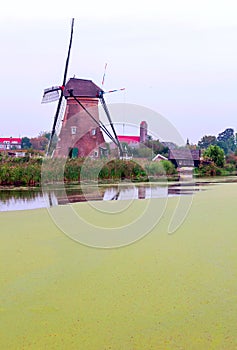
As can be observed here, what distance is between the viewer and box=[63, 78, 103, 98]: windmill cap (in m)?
16.8

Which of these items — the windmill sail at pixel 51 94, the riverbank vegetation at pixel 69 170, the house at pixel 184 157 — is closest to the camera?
the riverbank vegetation at pixel 69 170

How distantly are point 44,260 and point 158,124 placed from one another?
21.5 feet

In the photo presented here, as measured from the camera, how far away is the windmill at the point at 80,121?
54.0 ft

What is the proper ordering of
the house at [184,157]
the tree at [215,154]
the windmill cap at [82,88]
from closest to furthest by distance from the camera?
the windmill cap at [82,88]
the house at [184,157]
the tree at [215,154]

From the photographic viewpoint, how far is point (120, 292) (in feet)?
8.68

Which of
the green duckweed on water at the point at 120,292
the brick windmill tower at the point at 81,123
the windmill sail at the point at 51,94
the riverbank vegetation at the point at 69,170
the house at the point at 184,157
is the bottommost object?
the green duckweed on water at the point at 120,292

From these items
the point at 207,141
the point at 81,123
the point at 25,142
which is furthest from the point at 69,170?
the point at 207,141

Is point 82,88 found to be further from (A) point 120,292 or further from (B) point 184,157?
(A) point 120,292

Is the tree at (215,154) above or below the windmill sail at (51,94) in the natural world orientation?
below

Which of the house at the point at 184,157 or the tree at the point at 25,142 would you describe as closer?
the house at the point at 184,157

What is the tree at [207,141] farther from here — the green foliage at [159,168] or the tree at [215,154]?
the green foliage at [159,168]

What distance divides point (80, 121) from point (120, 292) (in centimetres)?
1456

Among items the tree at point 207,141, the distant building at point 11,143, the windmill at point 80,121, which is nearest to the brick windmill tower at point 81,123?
the windmill at point 80,121

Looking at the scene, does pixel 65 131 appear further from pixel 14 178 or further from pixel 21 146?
pixel 21 146
